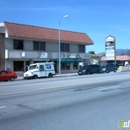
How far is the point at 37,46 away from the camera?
125 feet

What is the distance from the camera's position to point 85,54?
4581cm

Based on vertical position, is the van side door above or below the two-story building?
below

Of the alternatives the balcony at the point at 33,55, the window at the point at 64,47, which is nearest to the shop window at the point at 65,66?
the balcony at the point at 33,55

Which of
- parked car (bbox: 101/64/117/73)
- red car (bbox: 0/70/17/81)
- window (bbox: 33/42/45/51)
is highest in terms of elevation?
window (bbox: 33/42/45/51)

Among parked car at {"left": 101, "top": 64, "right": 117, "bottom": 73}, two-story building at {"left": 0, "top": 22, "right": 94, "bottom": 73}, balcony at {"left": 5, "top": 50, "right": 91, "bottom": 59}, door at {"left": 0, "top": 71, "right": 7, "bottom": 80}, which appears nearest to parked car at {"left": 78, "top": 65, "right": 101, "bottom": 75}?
parked car at {"left": 101, "top": 64, "right": 117, "bottom": 73}

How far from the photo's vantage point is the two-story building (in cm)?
3381

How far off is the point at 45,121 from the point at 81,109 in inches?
79.9

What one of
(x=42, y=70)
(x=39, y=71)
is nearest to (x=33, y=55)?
(x=42, y=70)

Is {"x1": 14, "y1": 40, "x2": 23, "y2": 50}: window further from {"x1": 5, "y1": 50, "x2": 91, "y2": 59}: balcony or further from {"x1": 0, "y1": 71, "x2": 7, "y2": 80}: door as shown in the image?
{"x1": 0, "y1": 71, "x2": 7, "y2": 80}: door

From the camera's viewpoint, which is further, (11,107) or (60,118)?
(11,107)

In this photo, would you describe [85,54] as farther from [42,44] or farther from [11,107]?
[11,107]

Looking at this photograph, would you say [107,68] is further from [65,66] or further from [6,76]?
[6,76]

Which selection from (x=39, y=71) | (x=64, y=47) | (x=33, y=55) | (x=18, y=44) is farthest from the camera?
(x=64, y=47)

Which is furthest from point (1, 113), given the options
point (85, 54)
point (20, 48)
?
point (85, 54)
